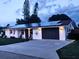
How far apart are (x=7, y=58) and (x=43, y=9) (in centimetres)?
2747

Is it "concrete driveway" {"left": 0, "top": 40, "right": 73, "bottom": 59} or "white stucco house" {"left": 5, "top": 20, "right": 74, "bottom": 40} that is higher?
"white stucco house" {"left": 5, "top": 20, "right": 74, "bottom": 40}

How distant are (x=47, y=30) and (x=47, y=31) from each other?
19cm

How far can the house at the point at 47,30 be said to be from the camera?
1112 inches

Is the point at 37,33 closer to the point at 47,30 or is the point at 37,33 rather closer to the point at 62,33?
the point at 47,30

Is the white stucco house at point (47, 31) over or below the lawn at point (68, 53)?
over

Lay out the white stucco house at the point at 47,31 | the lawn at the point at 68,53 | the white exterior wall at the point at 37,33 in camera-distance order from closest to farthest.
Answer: the lawn at the point at 68,53
the white stucco house at the point at 47,31
the white exterior wall at the point at 37,33

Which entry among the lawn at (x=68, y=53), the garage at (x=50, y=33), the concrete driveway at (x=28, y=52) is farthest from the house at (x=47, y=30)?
the lawn at (x=68, y=53)

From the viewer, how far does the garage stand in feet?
96.0

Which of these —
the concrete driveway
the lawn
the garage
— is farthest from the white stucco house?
the lawn

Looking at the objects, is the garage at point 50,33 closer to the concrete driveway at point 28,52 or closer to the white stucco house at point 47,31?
the white stucco house at point 47,31

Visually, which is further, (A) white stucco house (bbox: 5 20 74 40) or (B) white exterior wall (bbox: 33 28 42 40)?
(B) white exterior wall (bbox: 33 28 42 40)

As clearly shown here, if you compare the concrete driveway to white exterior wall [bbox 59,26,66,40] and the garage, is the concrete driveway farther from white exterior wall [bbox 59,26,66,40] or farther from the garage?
the garage

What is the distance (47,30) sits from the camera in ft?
100

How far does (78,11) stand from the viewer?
32.6 meters
